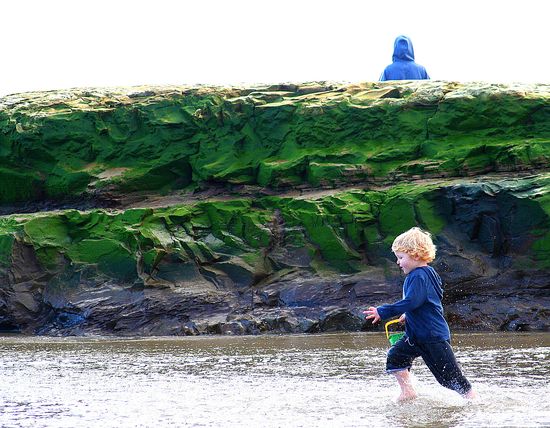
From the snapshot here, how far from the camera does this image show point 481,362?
7750mm

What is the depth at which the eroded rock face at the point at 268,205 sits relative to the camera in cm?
1320

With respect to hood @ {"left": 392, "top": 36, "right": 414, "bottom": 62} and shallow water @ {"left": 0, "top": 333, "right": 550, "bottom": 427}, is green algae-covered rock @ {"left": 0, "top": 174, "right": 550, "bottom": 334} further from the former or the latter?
hood @ {"left": 392, "top": 36, "right": 414, "bottom": 62}

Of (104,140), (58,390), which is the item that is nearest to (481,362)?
(58,390)

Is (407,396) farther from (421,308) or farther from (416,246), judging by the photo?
(416,246)

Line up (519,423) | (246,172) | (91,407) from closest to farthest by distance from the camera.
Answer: (519,423)
(91,407)
(246,172)

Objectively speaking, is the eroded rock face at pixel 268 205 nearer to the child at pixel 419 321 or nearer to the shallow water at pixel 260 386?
the shallow water at pixel 260 386

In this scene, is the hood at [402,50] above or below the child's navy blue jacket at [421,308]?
above

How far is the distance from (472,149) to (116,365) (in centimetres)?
859

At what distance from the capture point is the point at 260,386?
21.1ft

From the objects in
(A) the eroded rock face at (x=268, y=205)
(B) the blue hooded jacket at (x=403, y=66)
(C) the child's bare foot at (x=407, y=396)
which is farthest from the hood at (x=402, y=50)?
(C) the child's bare foot at (x=407, y=396)

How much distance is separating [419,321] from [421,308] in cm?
9

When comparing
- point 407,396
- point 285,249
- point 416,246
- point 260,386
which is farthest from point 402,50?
point 407,396

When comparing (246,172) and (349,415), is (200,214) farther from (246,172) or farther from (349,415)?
(349,415)

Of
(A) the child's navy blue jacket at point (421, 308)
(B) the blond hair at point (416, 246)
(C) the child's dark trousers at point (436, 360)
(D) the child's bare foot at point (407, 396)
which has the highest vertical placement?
(B) the blond hair at point (416, 246)
